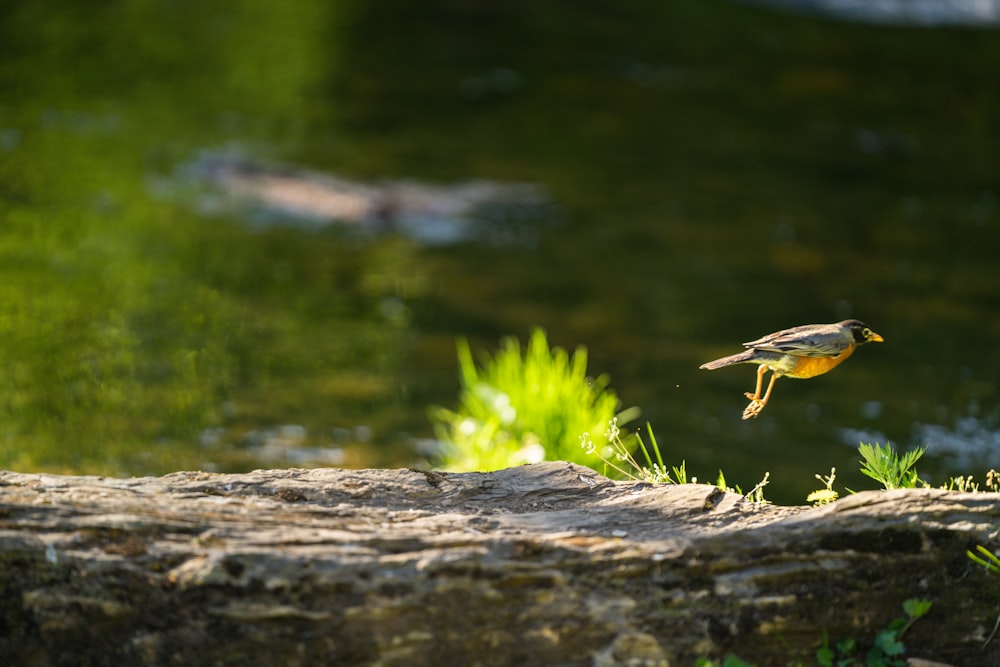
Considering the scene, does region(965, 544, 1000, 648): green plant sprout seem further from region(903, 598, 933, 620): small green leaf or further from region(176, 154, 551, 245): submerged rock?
region(176, 154, 551, 245): submerged rock

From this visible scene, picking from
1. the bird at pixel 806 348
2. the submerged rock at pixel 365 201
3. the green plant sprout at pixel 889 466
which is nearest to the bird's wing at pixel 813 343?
the bird at pixel 806 348

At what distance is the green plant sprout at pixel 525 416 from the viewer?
4.84 metres

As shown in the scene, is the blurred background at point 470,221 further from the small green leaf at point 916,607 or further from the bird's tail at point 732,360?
the small green leaf at point 916,607

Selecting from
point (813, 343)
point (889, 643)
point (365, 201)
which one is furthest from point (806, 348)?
point (365, 201)

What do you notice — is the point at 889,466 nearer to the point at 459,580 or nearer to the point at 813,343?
the point at 813,343

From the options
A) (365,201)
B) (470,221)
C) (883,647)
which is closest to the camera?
(883,647)

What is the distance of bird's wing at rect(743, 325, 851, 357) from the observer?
295 cm

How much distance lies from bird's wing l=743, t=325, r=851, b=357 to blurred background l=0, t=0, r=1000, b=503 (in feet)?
7.46

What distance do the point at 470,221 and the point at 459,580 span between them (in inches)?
289

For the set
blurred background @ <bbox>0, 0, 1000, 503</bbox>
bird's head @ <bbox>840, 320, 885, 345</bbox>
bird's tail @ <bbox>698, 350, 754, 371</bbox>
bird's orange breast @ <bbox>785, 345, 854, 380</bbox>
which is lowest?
bird's orange breast @ <bbox>785, 345, 854, 380</bbox>

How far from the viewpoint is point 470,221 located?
31.9ft

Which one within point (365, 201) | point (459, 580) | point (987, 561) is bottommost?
point (987, 561)

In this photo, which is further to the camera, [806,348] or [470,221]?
[470,221]

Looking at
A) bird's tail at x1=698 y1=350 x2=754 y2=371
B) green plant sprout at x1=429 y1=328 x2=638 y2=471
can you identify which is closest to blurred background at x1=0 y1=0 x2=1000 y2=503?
green plant sprout at x1=429 y1=328 x2=638 y2=471
